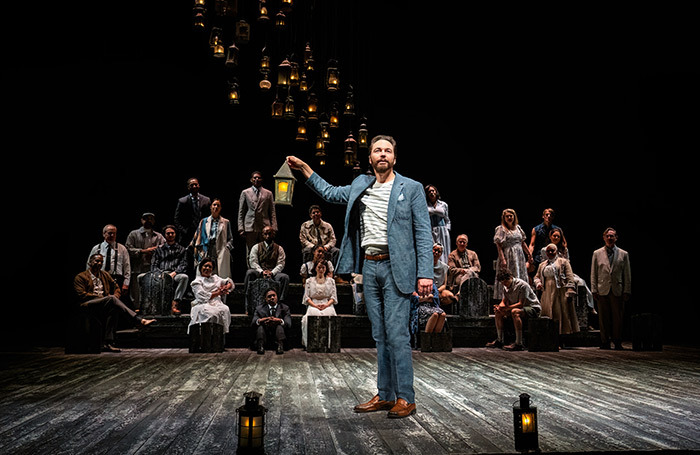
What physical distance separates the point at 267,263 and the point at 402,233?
5114 mm

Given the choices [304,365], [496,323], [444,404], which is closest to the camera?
[444,404]

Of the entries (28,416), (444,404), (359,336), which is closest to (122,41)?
(359,336)

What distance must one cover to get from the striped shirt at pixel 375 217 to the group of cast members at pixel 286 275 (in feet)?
11.5

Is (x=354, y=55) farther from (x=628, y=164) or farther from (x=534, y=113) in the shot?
(x=628, y=164)

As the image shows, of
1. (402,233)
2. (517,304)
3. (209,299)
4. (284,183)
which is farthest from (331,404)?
(517,304)

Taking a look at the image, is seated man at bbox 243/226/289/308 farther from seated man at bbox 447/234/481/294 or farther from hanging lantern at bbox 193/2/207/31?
hanging lantern at bbox 193/2/207/31

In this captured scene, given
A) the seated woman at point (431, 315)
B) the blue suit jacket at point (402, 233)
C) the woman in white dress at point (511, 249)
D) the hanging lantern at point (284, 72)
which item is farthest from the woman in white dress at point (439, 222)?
the blue suit jacket at point (402, 233)

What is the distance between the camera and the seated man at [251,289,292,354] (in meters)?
6.82

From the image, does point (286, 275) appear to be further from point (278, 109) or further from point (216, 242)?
point (278, 109)

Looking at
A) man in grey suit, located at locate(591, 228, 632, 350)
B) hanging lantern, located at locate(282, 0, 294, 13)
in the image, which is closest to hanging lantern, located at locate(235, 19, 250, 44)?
hanging lantern, located at locate(282, 0, 294, 13)

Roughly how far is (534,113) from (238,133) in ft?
18.3

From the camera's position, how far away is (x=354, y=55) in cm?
1037

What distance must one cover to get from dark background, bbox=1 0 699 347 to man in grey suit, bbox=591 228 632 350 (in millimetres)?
2423

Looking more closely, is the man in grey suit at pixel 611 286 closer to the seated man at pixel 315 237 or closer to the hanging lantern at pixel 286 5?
the seated man at pixel 315 237
